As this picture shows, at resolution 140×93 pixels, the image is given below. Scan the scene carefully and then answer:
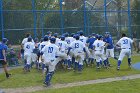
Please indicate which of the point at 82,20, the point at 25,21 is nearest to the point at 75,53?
the point at 25,21

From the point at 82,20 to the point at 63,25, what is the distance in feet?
7.68

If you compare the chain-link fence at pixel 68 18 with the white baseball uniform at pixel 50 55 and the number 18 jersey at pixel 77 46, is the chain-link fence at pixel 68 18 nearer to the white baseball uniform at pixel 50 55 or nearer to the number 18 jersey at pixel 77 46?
the number 18 jersey at pixel 77 46

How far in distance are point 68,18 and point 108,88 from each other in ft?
55.5

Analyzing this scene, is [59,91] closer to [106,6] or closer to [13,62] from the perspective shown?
[13,62]

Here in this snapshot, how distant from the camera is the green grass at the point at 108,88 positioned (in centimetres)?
1483

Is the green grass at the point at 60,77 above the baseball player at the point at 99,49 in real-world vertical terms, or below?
below

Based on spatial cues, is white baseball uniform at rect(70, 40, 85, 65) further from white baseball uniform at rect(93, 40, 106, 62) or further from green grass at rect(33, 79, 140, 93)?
green grass at rect(33, 79, 140, 93)

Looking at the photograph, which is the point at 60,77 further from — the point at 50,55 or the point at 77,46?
the point at 50,55

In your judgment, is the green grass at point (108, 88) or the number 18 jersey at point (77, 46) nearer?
the green grass at point (108, 88)

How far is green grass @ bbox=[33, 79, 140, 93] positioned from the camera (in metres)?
14.8

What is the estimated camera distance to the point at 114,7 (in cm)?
3641

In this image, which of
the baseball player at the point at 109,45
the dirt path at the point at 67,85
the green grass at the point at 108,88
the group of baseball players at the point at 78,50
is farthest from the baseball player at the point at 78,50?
the green grass at the point at 108,88

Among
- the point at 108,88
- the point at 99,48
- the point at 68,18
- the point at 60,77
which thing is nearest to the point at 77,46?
the point at 99,48

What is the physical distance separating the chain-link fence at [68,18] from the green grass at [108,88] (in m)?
12.8
